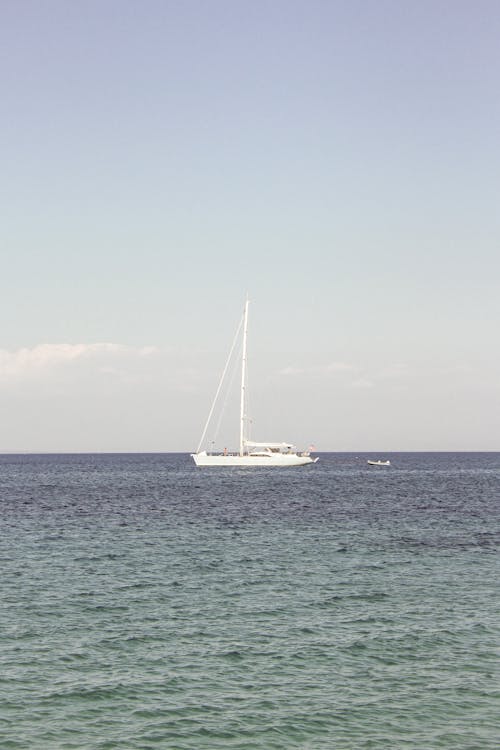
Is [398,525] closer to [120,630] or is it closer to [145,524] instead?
[145,524]

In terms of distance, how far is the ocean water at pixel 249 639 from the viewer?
20375mm

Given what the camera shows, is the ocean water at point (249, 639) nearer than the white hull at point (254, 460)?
Yes

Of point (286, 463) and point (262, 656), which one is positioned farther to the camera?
point (286, 463)

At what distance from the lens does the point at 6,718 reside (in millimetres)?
20859

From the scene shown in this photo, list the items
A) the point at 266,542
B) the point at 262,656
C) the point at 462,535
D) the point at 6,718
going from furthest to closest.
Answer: the point at 462,535 < the point at 266,542 < the point at 262,656 < the point at 6,718

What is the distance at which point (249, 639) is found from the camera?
28.1 m

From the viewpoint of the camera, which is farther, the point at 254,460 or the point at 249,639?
the point at 254,460

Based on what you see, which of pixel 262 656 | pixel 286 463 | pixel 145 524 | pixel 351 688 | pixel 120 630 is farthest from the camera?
pixel 286 463

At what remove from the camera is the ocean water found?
20.4 meters

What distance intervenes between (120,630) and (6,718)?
857 cm

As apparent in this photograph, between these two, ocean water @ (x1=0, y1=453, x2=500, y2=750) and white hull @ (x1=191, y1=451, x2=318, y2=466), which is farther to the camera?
white hull @ (x1=191, y1=451, x2=318, y2=466)

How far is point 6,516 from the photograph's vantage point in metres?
71.3

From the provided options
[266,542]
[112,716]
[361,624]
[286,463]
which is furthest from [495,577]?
[286,463]

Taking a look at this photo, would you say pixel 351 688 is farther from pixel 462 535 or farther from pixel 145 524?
pixel 145 524
